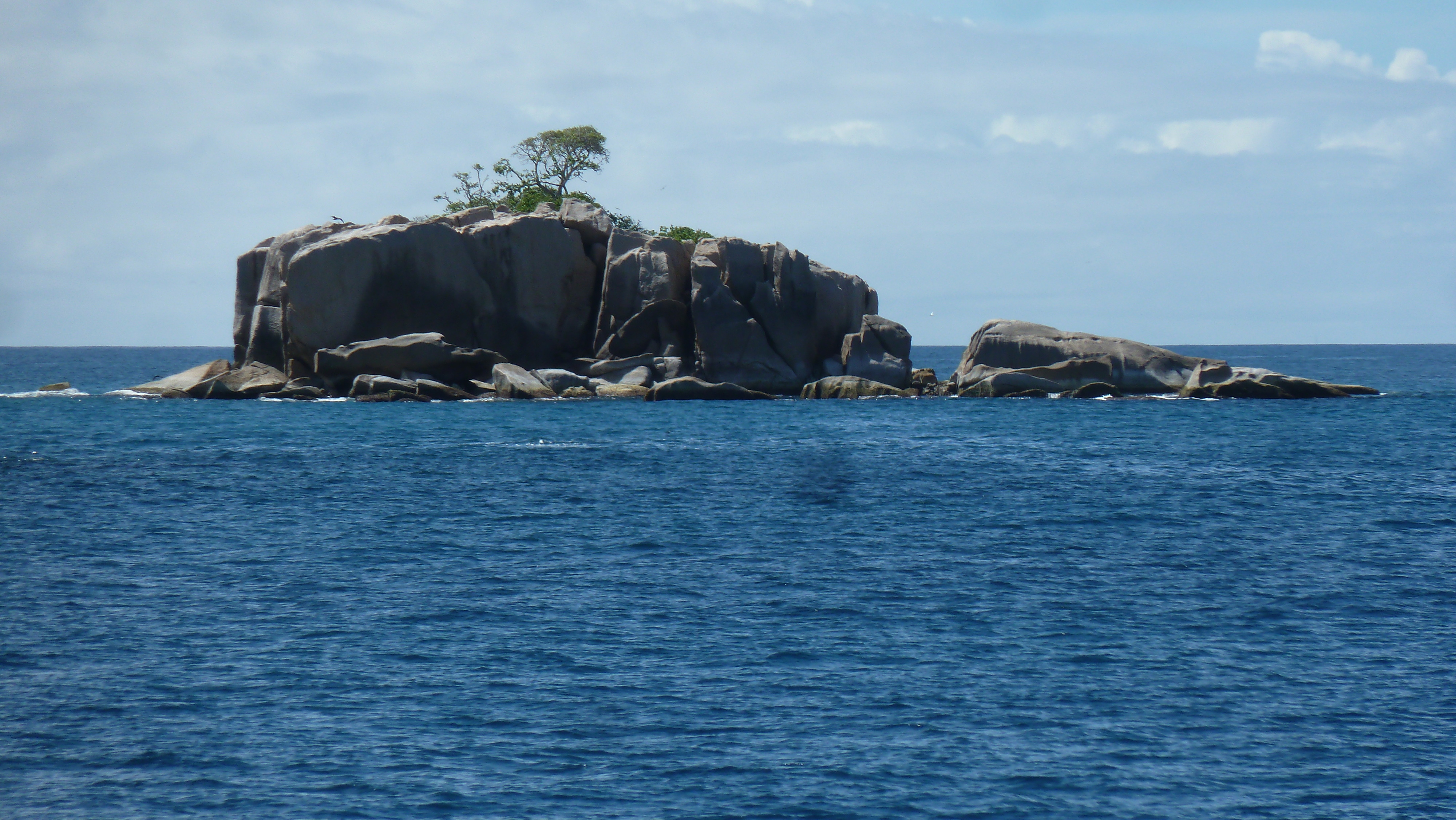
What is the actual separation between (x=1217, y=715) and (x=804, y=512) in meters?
16.0

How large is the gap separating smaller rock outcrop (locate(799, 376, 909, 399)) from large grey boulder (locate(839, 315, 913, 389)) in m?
0.94

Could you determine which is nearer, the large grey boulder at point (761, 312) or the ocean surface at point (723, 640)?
the ocean surface at point (723, 640)

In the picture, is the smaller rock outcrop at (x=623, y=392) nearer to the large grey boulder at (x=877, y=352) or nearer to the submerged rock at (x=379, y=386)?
the submerged rock at (x=379, y=386)

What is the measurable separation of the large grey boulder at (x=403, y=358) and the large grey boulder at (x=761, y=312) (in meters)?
11.5

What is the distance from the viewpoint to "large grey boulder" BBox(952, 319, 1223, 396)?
66.9 metres

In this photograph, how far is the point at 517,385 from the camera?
206 ft

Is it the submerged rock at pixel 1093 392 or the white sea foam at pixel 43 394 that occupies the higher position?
the submerged rock at pixel 1093 392

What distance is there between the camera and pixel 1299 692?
15.7m

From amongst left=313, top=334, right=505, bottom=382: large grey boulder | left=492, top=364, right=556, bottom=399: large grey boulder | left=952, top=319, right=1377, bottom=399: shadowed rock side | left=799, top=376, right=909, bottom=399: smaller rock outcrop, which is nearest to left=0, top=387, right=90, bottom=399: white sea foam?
left=313, top=334, right=505, bottom=382: large grey boulder

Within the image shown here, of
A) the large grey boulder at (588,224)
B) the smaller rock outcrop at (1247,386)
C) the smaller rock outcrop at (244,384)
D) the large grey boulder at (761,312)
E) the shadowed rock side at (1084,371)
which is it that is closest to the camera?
the smaller rock outcrop at (244,384)

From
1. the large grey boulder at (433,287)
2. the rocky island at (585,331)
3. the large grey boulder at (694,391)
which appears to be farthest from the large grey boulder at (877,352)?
the large grey boulder at (433,287)

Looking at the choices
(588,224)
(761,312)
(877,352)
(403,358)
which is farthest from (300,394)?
(877,352)

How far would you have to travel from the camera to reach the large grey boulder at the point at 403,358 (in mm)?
61812

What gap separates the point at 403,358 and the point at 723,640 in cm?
4745
